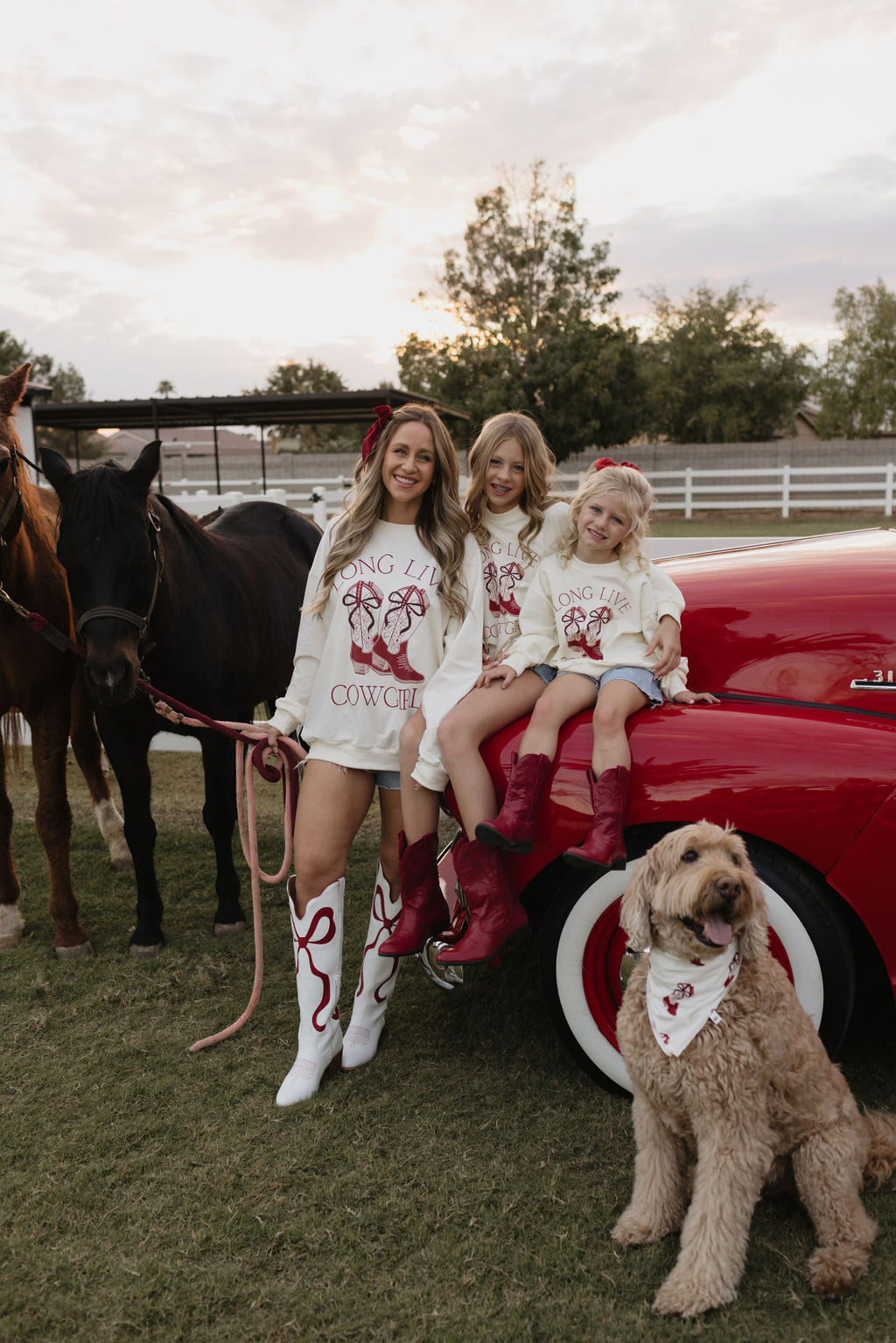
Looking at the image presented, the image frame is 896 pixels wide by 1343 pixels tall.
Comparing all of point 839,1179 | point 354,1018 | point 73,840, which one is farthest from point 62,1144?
point 73,840

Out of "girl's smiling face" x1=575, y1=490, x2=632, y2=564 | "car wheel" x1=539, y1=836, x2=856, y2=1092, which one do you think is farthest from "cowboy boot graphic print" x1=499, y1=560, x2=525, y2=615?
"car wheel" x1=539, y1=836, x2=856, y2=1092

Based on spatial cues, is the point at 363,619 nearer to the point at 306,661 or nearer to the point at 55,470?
the point at 306,661

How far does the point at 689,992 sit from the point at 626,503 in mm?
1504

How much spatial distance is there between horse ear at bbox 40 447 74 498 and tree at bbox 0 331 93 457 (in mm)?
39139

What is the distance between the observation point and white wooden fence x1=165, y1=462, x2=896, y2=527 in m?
21.5

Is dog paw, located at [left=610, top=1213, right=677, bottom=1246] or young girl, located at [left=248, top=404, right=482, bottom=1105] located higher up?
young girl, located at [left=248, top=404, right=482, bottom=1105]

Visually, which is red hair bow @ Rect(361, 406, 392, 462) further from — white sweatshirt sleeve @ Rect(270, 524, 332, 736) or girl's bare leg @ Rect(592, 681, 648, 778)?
girl's bare leg @ Rect(592, 681, 648, 778)

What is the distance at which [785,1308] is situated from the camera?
6.92 feet

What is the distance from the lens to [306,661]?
313 centimetres

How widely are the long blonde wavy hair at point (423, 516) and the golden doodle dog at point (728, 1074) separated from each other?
123cm

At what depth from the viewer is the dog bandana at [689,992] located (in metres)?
2.16

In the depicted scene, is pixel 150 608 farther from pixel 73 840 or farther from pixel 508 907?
pixel 73 840

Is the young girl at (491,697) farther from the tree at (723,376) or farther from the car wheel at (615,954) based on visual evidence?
the tree at (723,376)

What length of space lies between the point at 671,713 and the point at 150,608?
6.90 ft
